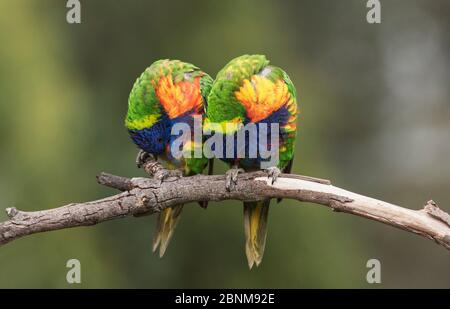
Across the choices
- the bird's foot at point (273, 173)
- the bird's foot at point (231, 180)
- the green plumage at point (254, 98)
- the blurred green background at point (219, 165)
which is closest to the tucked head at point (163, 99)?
the green plumage at point (254, 98)

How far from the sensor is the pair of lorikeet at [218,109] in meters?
3.46

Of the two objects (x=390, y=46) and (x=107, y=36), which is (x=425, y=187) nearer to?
(x=390, y=46)

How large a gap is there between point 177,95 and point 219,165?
167 centimetres

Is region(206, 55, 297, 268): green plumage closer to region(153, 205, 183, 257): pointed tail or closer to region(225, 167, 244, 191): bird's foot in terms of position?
region(225, 167, 244, 191): bird's foot

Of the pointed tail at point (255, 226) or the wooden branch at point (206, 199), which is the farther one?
the pointed tail at point (255, 226)

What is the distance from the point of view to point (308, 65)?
6445 mm

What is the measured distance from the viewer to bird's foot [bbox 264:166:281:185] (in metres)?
3.37

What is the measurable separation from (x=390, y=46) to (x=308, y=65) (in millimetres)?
1146

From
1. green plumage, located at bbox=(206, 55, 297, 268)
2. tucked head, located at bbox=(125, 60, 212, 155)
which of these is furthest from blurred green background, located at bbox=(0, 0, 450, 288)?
green plumage, located at bbox=(206, 55, 297, 268)

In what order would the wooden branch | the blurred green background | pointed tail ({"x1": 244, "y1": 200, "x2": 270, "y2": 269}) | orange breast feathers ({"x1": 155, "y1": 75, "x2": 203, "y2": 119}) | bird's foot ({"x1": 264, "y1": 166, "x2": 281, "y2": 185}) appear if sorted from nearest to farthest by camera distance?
1. the wooden branch
2. bird's foot ({"x1": 264, "y1": 166, "x2": 281, "y2": 185})
3. orange breast feathers ({"x1": 155, "y1": 75, "x2": 203, "y2": 119})
4. pointed tail ({"x1": 244, "y1": 200, "x2": 270, "y2": 269})
5. the blurred green background

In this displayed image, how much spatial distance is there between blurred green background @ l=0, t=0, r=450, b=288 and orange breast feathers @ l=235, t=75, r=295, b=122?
1.80m

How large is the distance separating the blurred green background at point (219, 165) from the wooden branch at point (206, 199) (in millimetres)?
1766

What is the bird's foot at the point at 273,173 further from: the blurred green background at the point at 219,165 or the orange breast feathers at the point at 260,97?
the blurred green background at the point at 219,165

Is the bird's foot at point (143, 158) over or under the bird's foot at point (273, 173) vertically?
over
